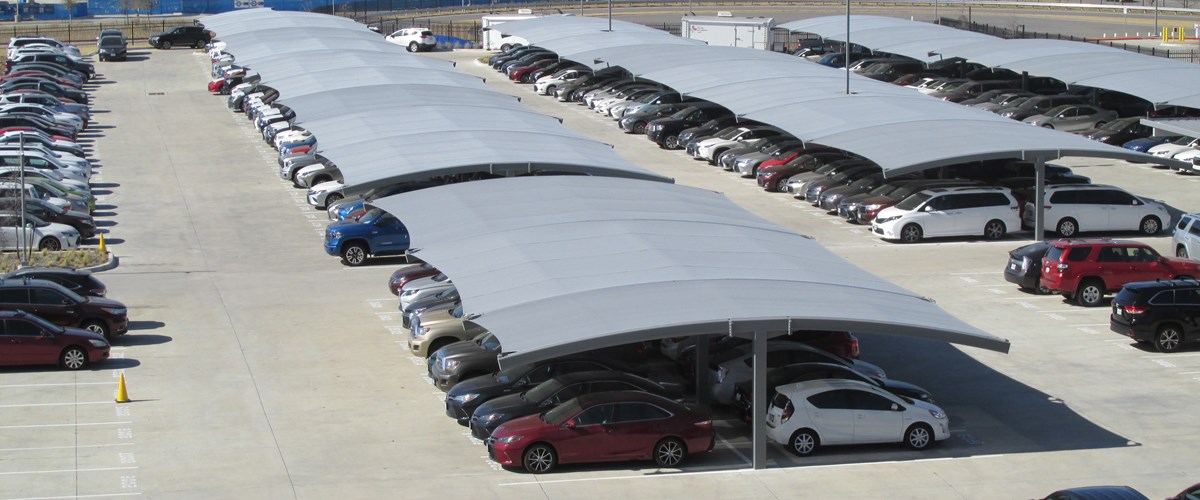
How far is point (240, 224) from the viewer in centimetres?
4341

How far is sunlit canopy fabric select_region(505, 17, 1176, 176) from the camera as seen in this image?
42.0 m

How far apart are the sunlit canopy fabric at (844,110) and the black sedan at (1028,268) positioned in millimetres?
6060

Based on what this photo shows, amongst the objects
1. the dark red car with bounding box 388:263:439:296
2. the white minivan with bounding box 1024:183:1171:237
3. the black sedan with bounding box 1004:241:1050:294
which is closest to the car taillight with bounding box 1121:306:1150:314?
the black sedan with bounding box 1004:241:1050:294

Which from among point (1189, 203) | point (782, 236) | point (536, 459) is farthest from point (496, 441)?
point (1189, 203)

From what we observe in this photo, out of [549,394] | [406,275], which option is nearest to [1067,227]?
[406,275]

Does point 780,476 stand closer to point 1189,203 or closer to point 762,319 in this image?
point 762,319

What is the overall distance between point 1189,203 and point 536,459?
28578 millimetres

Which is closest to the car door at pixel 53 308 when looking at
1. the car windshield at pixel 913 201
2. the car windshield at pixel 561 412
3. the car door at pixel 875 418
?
the car windshield at pixel 561 412

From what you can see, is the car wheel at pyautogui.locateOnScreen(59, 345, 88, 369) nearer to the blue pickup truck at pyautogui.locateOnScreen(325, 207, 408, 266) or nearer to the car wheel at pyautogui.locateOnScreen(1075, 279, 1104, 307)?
the blue pickup truck at pyautogui.locateOnScreen(325, 207, 408, 266)

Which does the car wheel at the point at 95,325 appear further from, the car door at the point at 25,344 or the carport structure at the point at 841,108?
the carport structure at the point at 841,108

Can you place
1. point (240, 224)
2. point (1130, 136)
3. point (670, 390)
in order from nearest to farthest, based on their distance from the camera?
1. point (670, 390)
2. point (240, 224)
3. point (1130, 136)

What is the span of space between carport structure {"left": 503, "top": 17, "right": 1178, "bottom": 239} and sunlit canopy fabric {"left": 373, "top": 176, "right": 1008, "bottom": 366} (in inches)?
423

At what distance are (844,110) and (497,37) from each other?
4051 cm

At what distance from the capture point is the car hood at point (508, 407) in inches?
968
